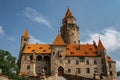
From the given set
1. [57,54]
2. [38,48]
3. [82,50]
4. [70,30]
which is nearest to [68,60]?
[57,54]

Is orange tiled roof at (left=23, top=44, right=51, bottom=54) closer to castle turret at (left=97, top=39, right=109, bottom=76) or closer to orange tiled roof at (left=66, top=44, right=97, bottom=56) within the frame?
orange tiled roof at (left=66, top=44, right=97, bottom=56)

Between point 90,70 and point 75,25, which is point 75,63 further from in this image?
point 75,25

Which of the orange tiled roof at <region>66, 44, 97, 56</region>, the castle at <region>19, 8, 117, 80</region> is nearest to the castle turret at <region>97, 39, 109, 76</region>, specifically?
the castle at <region>19, 8, 117, 80</region>

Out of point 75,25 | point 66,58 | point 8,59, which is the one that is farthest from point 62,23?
point 8,59

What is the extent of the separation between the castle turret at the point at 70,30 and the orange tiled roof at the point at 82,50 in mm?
6459

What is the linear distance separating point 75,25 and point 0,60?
36.7 meters

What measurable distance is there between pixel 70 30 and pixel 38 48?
47.6 ft

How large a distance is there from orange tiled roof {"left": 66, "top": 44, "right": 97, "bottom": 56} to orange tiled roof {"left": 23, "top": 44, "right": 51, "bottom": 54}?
640 centimetres

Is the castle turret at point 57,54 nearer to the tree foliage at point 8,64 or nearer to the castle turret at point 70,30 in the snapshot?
the castle turret at point 70,30

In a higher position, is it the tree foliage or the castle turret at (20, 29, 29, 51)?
the castle turret at (20, 29, 29, 51)

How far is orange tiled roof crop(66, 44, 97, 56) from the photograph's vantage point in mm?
56562

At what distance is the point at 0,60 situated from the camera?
39500 mm

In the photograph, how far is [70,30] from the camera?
6888 cm

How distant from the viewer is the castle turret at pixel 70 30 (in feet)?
222
